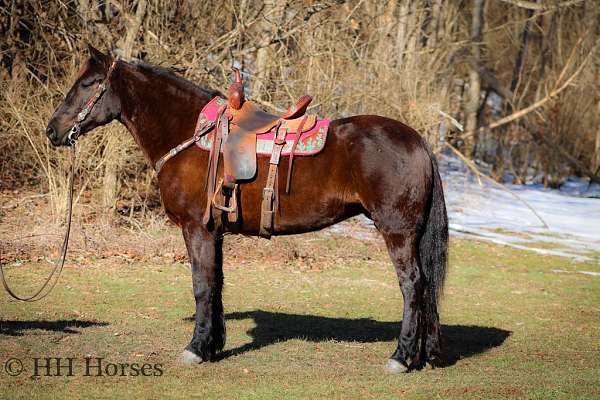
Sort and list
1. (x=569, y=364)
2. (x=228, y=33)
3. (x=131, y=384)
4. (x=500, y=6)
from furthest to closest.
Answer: (x=500, y=6)
(x=228, y=33)
(x=569, y=364)
(x=131, y=384)

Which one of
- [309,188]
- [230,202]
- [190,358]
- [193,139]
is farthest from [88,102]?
[190,358]

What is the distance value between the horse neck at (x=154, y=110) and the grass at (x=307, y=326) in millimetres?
1727

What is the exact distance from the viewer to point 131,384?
5.44 metres

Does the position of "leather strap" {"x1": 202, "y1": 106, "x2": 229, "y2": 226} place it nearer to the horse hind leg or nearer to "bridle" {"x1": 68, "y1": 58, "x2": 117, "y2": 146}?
"bridle" {"x1": 68, "y1": 58, "x2": 117, "y2": 146}

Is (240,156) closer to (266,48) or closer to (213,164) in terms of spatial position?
(213,164)

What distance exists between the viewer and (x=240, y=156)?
608 centimetres

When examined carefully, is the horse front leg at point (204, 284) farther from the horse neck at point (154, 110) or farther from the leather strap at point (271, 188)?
the horse neck at point (154, 110)

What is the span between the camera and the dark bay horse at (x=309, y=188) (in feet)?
19.5

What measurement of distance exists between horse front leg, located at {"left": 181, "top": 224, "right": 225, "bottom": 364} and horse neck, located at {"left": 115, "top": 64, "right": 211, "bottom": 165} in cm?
74

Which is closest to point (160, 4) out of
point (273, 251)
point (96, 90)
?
point (273, 251)

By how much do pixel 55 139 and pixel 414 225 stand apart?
2.97 metres

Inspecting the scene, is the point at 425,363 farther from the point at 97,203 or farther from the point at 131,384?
the point at 97,203

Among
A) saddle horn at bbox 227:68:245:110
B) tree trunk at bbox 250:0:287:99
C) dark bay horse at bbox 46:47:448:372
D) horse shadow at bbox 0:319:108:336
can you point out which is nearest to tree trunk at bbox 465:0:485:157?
tree trunk at bbox 250:0:287:99

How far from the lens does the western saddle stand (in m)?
6.05
